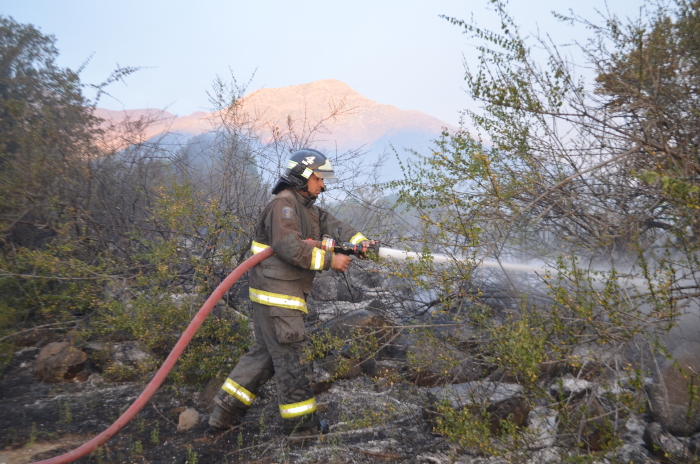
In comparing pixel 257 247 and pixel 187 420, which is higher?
pixel 257 247

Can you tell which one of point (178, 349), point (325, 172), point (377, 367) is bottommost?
point (377, 367)

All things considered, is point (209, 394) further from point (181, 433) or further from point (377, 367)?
point (377, 367)

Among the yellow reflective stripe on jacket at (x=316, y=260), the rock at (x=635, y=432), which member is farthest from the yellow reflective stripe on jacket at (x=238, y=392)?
the rock at (x=635, y=432)

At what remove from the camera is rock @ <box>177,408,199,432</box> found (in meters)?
3.62

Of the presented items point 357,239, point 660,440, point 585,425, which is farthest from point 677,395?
point 357,239

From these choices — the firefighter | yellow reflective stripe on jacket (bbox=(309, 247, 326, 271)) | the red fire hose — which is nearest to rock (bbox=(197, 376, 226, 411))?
the firefighter

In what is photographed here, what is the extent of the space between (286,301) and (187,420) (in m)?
1.29

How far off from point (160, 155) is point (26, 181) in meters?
1.57

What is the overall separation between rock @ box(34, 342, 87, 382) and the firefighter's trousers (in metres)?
1.78

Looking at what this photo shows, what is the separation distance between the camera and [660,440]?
308 cm

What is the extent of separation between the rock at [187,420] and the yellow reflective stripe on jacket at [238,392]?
0.43m

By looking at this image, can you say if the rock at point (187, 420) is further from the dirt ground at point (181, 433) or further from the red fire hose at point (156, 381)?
the red fire hose at point (156, 381)

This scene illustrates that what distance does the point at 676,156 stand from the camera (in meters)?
2.84

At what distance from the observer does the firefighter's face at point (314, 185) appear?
369 cm
